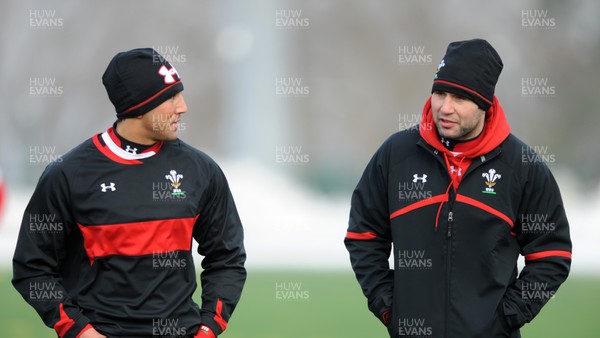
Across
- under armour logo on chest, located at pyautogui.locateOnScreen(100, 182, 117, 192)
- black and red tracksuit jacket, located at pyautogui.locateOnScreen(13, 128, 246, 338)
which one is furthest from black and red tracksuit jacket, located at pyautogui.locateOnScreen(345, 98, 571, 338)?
under armour logo on chest, located at pyautogui.locateOnScreen(100, 182, 117, 192)

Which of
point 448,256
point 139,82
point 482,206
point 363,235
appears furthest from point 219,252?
point 482,206

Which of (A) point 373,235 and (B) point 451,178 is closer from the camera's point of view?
(B) point 451,178

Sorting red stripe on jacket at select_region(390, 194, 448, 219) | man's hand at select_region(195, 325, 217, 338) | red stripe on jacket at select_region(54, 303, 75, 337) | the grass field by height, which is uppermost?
red stripe on jacket at select_region(390, 194, 448, 219)

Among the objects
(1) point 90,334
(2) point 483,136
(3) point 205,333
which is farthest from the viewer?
(2) point 483,136

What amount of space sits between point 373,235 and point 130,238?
0.74 meters

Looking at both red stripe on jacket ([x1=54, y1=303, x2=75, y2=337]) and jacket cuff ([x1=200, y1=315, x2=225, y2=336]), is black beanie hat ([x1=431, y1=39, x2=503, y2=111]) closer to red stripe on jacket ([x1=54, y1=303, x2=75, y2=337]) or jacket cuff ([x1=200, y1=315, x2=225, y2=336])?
jacket cuff ([x1=200, y1=315, x2=225, y2=336])

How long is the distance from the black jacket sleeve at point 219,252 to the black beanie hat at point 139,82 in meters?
0.27

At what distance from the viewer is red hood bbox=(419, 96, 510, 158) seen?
275 centimetres

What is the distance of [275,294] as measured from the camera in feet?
22.1

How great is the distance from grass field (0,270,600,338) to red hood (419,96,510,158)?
3.04 meters

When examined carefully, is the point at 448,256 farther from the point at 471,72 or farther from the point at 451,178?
the point at 471,72

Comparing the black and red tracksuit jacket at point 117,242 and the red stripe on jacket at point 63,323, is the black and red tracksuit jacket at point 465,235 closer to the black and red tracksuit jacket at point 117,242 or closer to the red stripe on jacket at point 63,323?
the black and red tracksuit jacket at point 117,242

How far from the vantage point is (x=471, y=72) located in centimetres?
273

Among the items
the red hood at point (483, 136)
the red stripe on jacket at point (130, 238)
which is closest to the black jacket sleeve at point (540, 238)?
the red hood at point (483, 136)
